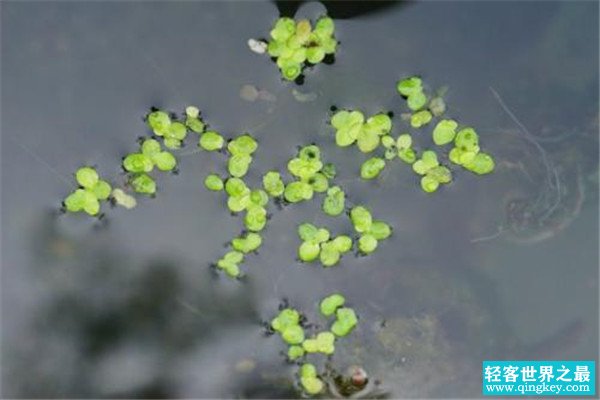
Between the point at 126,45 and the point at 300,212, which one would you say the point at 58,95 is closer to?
the point at 126,45

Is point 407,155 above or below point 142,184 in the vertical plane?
above

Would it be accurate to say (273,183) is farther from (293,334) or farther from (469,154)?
(469,154)

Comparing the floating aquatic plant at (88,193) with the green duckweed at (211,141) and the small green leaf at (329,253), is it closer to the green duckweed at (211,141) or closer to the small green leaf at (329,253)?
the green duckweed at (211,141)

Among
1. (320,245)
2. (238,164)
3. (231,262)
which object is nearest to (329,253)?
(320,245)

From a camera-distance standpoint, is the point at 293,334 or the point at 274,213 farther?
the point at 274,213

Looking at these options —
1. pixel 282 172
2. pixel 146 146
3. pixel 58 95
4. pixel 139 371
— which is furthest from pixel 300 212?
pixel 58 95

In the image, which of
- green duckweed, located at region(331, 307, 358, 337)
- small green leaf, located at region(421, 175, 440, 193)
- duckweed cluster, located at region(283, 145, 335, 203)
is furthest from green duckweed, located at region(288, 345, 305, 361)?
small green leaf, located at region(421, 175, 440, 193)
